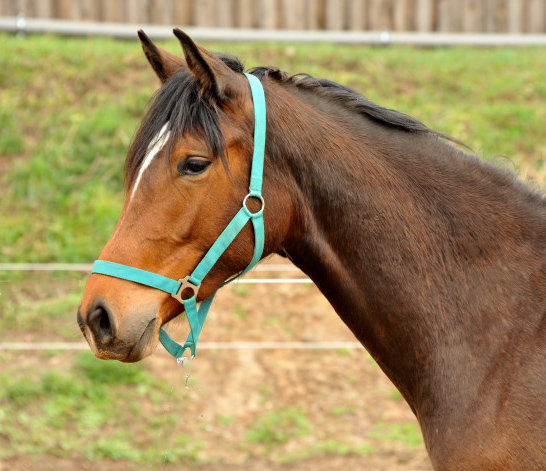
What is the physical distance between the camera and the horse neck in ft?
7.72

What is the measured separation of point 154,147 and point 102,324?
0.61 metres

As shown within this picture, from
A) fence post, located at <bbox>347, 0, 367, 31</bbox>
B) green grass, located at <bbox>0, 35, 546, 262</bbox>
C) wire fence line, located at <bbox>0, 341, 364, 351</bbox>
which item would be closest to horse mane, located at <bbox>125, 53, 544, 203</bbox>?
wire fence line, located at <bbox>0, 341, 364, 351</bbox>

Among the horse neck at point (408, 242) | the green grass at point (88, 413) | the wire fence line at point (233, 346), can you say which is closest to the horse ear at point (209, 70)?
the horse neck at point (408, 242)

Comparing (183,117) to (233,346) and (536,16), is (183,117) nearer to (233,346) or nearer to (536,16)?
(233,346)

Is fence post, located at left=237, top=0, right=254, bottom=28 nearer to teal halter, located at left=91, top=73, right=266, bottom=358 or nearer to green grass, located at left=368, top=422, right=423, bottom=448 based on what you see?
green grass, located at left=368, top=422, right=423, bottom=448

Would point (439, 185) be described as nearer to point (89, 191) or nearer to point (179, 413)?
point (179, 413)

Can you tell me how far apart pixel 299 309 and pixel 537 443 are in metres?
4.05

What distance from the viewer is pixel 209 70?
2.26 metres

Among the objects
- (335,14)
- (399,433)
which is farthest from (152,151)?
(335,14)

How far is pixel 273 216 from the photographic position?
92.9 inches

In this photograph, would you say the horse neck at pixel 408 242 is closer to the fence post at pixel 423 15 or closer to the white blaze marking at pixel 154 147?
the white blaze marking at pixel 154 147

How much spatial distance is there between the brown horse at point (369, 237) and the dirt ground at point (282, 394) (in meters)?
2.98

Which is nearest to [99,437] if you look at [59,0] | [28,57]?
[28,57]

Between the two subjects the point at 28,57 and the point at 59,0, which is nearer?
the point at 28,57
